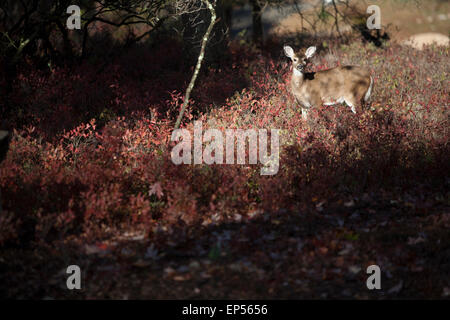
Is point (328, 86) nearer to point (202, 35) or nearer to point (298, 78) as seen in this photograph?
point (298, 78)

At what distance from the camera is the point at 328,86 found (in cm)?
948

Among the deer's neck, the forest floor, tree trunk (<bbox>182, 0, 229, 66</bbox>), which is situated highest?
tree trunk (<bbox>182, 0, 229, 66</bbox>)

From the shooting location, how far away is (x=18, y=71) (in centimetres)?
1092

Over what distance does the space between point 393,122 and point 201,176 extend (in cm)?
349

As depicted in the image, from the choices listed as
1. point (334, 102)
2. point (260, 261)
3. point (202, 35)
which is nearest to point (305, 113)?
point (334, 102)

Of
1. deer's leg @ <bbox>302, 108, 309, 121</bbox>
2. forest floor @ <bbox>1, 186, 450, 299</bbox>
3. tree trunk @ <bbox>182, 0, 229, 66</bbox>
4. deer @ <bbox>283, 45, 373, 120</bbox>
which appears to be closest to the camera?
forest floor @ <bbox>1, 186, 450, 299</bbox>

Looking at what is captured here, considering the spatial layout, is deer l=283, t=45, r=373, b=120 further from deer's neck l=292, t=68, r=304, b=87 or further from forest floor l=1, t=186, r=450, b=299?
forest floor l=1, t=186, r=450, b=299

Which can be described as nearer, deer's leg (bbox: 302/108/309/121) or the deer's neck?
deer's leg (bbox: 302/108/309/121)

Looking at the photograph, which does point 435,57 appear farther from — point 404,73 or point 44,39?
point 44,39

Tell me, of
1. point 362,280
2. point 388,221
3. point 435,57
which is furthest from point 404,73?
point 362,280

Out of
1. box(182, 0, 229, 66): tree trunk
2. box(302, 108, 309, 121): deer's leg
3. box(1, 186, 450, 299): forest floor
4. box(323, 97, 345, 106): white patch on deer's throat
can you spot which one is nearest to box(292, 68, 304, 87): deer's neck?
box(302, 108, 309, 121): deer's leg

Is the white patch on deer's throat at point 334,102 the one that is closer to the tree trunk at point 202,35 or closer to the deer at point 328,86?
the deer at point 328,86

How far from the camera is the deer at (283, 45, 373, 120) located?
30.7 ft

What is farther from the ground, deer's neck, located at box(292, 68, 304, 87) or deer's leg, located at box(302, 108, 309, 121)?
deer's neck, located at box(292, 68, 304, 87)
